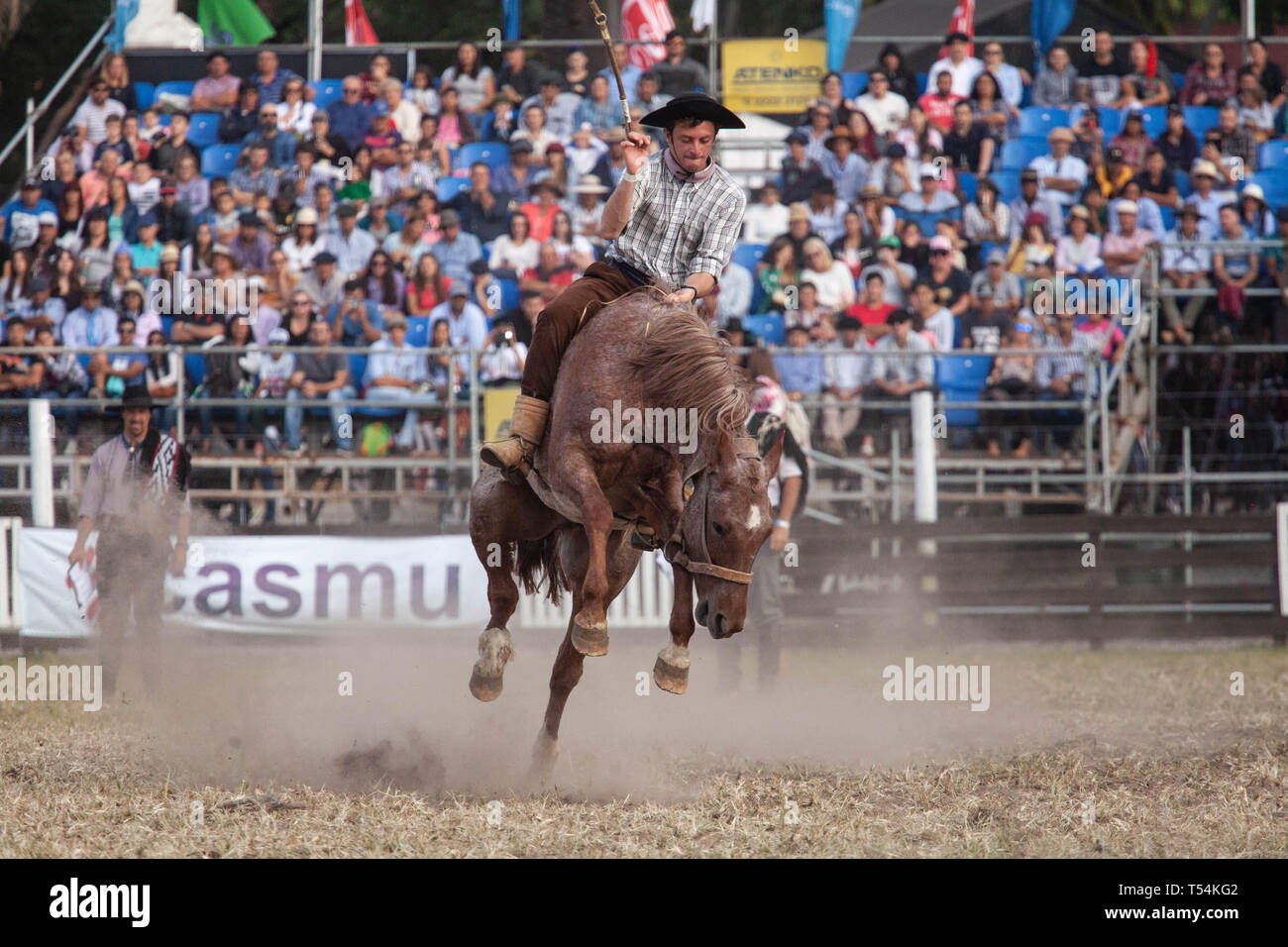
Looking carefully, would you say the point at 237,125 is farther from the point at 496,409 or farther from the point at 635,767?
the point at 635,767

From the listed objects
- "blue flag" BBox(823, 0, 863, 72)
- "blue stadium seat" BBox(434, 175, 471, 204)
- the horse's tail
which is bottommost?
the horse's tail

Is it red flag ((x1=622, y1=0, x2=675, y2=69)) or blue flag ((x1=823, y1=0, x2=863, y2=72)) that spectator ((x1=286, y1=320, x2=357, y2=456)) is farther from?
blue flag ((x1=823, y1=0, x2=863, y2=72))

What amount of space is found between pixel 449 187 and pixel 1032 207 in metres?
6.00

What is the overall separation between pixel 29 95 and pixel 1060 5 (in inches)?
588

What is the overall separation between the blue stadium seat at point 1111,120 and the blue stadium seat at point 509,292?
6.68 meters

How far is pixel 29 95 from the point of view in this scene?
20.6 m

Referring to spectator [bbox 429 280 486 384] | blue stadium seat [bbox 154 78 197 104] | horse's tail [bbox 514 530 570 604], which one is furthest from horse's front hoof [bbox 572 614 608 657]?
blue stadium seat [bbox 154 78 197 104]

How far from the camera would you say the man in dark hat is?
29.7 ft

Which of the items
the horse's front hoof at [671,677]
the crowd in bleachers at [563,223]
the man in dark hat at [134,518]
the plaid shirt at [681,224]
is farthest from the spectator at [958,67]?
the horse's front hoof at [671,677]

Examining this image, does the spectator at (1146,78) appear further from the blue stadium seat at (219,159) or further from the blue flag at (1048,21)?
the blue stadium seat at (219,159)

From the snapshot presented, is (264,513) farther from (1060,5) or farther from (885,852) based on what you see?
(1060,5)

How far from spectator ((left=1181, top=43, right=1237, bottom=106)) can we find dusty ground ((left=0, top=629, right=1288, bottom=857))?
755cm

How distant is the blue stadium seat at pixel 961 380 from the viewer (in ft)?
40.5

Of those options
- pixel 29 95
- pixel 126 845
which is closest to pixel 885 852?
pixel 126 845
